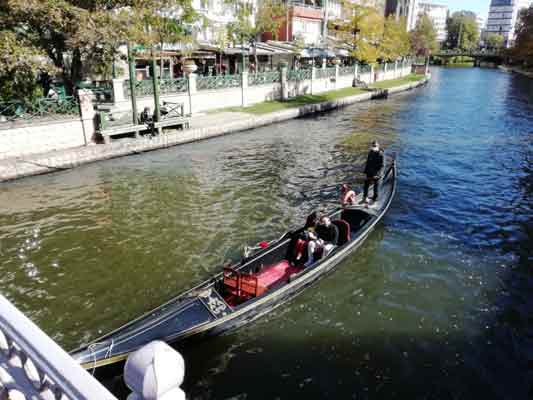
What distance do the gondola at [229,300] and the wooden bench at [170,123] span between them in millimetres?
14297

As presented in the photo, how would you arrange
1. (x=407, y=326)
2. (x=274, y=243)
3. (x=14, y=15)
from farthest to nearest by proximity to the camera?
1. (x=14, y=15)
2. (x=274, y=243)
3. (x=407, y=326)

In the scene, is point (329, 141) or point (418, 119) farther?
point (418, 119)

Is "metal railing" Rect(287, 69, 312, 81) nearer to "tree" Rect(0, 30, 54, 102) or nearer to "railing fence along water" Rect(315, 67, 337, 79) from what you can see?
"railing fence along water" Rect(315, 67, 337, 79)

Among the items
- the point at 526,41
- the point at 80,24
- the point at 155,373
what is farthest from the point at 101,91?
the point at 526,41

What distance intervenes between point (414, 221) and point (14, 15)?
57.3 feet

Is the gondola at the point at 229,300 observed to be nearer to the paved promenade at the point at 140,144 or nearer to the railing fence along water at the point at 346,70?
the paved promenade at the point at 140,144

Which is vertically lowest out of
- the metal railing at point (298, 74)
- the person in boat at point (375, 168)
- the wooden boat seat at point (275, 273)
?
the wooden boat seat at point (275, 273)

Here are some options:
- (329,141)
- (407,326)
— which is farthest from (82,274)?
(329,141)

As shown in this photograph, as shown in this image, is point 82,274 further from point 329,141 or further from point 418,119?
point 418,119

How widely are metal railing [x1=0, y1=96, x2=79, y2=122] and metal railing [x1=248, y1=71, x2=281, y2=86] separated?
14873mm

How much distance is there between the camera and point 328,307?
927cm

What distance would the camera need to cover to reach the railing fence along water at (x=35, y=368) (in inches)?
117

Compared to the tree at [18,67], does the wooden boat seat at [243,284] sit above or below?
below

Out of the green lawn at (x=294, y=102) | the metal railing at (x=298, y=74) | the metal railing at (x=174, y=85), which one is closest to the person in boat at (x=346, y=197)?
the metal railing at (x=174, y=85)
